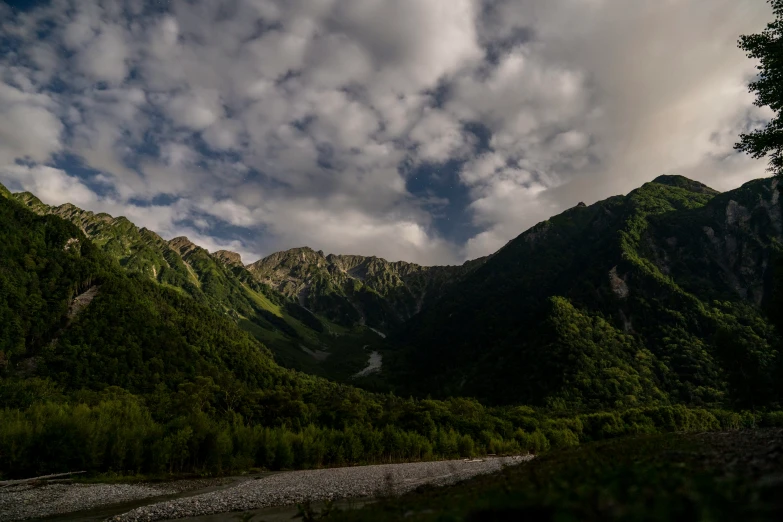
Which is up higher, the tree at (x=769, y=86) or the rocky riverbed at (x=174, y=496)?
the tree at (x=769, y=86)

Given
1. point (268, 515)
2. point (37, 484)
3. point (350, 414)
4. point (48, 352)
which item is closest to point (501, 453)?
point (350, 414)

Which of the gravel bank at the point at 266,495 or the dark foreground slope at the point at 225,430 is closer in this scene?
the gravel bank at the point at 266,495

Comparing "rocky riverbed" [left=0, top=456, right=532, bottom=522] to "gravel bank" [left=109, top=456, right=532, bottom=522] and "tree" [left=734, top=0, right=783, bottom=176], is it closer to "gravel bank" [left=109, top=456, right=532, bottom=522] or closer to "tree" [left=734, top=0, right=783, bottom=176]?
"gravel bank" [left=109, top=456, right=532, bottom=522]

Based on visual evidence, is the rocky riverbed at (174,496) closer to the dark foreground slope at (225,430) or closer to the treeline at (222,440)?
the treeline at (222,440)

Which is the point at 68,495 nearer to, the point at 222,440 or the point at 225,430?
the point at 222,440

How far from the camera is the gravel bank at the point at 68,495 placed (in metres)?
41.8

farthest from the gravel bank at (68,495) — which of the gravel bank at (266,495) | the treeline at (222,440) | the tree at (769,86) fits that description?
the tree at (769,86)

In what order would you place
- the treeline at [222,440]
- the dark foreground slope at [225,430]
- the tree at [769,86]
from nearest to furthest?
the tree at [769,86] < the treeline at [222,440] < the dark foreground slope at [225,430]

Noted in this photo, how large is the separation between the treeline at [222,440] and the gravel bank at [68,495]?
13477 millimetres

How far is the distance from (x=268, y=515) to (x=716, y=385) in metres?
243

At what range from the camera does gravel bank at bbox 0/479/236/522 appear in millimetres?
41812

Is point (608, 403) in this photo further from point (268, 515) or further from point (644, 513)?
point (644, 513)

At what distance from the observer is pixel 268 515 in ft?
124

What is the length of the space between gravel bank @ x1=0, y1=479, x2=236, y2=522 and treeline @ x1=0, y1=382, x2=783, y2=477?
13.5 m
